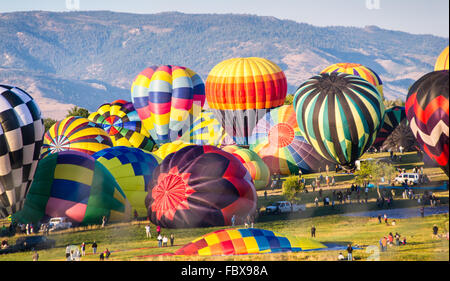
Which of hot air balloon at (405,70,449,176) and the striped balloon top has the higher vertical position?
hot air balloon at (405,70,449,176)

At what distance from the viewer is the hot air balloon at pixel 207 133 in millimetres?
46688

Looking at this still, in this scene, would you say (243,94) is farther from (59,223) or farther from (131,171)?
(59,223)

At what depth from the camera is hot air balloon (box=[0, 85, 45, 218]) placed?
2408 cm

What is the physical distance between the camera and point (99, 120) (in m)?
58.7

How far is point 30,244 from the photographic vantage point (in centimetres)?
2314

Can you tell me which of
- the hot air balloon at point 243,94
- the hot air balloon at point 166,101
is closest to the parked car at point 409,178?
the hot air balloon at point 243,94

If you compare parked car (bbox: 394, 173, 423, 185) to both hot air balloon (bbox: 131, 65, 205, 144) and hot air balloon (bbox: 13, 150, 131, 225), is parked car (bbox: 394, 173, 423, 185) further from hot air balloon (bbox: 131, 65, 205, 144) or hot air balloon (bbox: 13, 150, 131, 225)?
hot air balloon (bbox: 131, 65, 205, 144)

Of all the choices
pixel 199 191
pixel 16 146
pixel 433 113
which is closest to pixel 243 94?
pixel 199 191

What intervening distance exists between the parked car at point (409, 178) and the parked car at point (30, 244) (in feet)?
63.1

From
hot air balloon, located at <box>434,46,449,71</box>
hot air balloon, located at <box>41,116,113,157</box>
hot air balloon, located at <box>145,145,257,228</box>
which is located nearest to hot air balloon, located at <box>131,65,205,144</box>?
hot air balloon, located at <box>41,116,113,157</box>

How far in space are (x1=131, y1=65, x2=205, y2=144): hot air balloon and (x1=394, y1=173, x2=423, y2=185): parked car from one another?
64.0 feet

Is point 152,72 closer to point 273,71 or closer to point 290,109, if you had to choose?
point 273,71

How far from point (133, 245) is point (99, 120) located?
119ft

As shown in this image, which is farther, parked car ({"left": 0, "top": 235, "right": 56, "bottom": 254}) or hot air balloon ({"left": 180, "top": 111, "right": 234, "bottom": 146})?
hot air balloon ({"left": 180, "top": 111, "right": 234, "bottom": 146})
